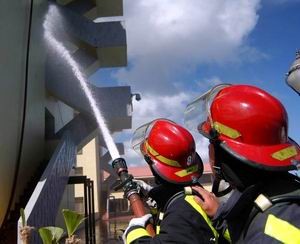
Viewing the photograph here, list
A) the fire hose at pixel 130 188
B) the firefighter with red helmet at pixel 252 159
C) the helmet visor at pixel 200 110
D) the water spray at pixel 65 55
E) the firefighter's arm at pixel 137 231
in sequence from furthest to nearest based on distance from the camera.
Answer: the water spray at pixel 65 55, the fire hose at pixel 130 188, the firefighter's arm at pixel 137 231, the helmet visor at pixel 200 110, the firefighter with red helmet at pixel 252 159

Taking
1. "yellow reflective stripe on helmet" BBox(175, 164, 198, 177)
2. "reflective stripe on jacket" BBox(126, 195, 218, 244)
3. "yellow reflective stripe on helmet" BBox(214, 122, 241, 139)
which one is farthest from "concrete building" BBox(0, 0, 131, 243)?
"yellow reflective stripe on helmet" BBox(214, 122, 241, 139)

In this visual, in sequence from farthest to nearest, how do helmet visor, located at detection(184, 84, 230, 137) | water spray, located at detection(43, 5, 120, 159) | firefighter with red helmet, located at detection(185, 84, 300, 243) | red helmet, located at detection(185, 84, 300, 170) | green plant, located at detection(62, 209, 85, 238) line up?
water spray, located at detection(43, 5, 120, 159) < green plant, located at detection(62, 209, 85, 238) < helmet visor, located at detection(184, 84, 230, 137) < red helmet, located at detection(185, 84, 300, 170) < firefighter with red helmet, located at detection(185, 84, 300, 243)

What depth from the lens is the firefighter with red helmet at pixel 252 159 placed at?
56.3 inches

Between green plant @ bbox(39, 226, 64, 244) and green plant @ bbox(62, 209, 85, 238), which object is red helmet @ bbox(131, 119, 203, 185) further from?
green plant @ bbox(39, 226, 64, 244)

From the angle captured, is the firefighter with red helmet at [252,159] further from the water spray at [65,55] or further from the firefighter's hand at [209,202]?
the water spray at [65,55]

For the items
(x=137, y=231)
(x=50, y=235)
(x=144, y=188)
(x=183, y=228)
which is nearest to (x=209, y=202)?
(x=183, y=228)

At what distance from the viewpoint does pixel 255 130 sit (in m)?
1.63

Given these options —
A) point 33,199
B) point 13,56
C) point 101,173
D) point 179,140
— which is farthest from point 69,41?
point 101,173

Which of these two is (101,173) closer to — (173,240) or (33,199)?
(33,199)

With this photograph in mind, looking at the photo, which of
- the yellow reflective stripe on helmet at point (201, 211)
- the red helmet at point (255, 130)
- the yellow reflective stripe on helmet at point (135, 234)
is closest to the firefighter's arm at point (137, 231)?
the yellow reflective stripe on helmet at point (135, 234)

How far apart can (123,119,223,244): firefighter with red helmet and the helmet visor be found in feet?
1.31

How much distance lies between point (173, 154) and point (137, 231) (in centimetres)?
65

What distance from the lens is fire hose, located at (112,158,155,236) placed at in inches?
95.8

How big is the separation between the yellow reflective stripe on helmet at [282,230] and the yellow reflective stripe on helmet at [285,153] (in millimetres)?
290
